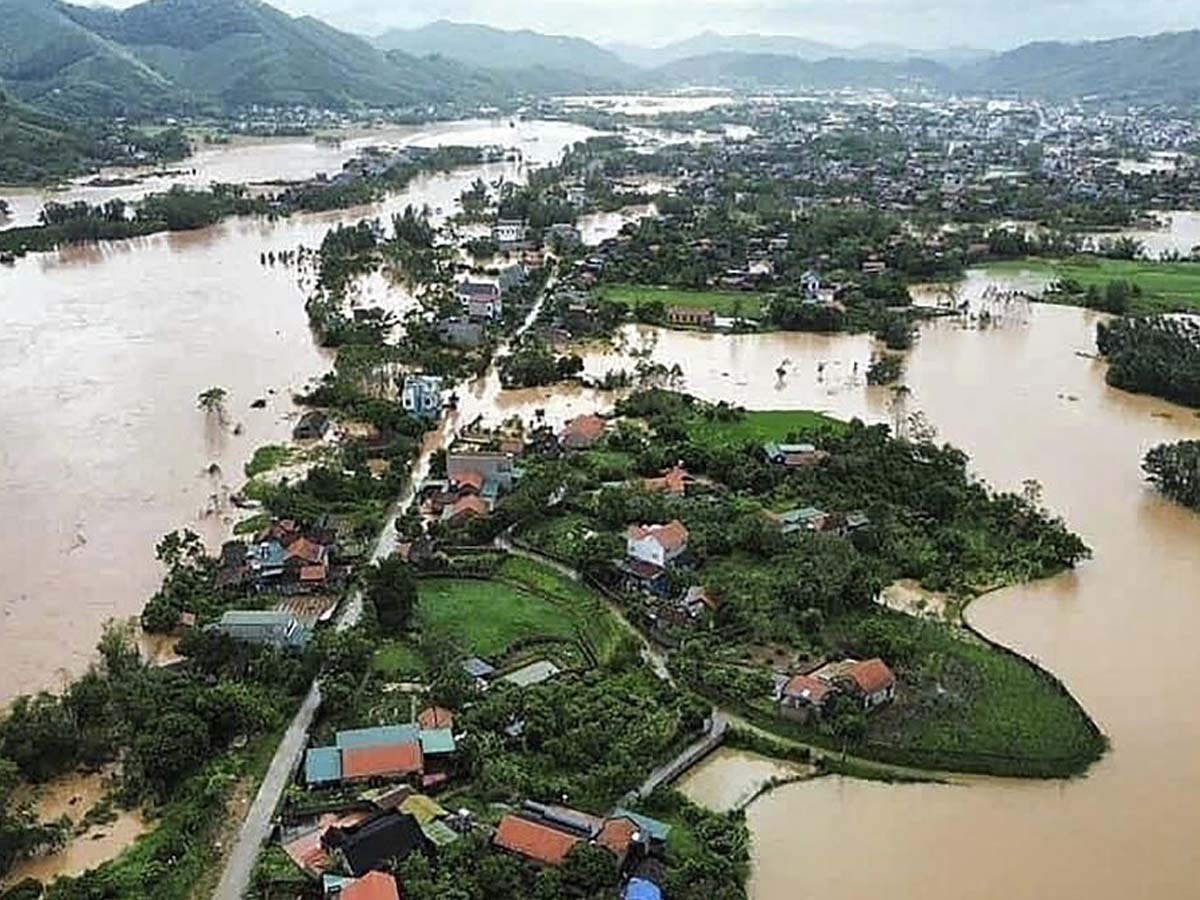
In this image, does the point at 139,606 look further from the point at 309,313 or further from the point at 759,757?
the point at 309,313

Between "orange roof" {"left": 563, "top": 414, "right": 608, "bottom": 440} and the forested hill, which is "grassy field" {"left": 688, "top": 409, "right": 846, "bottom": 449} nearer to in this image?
"orange roof" {"left": 563, "top": 414, "right": 608, "bottom": 440}

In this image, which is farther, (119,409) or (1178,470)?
(119,409)

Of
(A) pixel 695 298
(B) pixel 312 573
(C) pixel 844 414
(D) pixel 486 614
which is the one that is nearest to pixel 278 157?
(A) pixel 695 298

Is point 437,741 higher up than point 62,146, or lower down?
lower down

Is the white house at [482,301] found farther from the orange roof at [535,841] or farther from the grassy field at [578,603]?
the orange roof at [535,841]

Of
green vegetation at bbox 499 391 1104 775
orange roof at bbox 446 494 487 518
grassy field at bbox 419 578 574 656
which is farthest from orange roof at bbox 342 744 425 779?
orange roof at bbox 446 494 487 518

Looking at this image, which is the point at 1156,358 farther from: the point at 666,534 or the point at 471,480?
the point at 471,480

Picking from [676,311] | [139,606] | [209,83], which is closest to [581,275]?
[676,311]

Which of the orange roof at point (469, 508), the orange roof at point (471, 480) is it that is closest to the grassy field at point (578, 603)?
the orange roof at point (469, 508)
